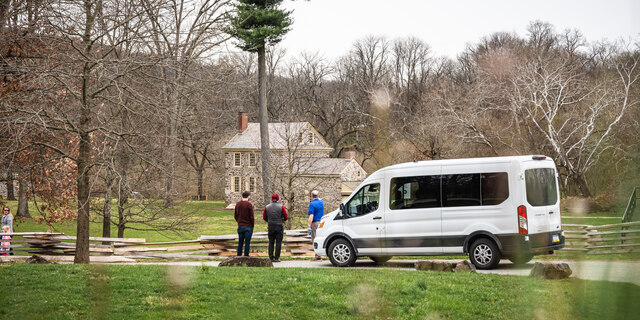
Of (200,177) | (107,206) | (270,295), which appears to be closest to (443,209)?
(270,295)

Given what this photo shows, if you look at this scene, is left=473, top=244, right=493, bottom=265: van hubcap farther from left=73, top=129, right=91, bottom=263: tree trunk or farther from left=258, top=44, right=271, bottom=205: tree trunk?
left=258, top=44, right=271, bottom=205: tree trunk

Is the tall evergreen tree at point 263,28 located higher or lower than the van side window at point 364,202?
higher

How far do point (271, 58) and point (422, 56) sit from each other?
3168 centimetres

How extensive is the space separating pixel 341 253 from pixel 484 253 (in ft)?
13.4

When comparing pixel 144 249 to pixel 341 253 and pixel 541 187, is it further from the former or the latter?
pixel 541 187

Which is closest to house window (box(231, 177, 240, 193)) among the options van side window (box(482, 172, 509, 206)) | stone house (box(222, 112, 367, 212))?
stone house (box(222, 112, 367, 212))

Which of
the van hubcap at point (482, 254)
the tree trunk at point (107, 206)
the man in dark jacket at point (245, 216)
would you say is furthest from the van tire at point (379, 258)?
the tree trunk at point (107, 206)

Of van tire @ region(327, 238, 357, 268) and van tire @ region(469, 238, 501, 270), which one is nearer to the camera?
van tire @ region(469, 238, 501, 270)

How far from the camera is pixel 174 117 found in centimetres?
1579

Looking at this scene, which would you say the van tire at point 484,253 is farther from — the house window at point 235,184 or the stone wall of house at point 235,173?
the house window at point 235,184

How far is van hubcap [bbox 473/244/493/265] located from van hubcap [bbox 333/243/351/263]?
11.9ft

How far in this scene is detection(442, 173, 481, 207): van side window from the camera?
595 inches

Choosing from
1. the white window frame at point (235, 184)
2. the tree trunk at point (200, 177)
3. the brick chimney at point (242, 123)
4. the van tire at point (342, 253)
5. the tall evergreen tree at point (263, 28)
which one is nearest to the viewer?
the van tire at point (342, 253)

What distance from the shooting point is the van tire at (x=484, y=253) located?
48.8 feet
